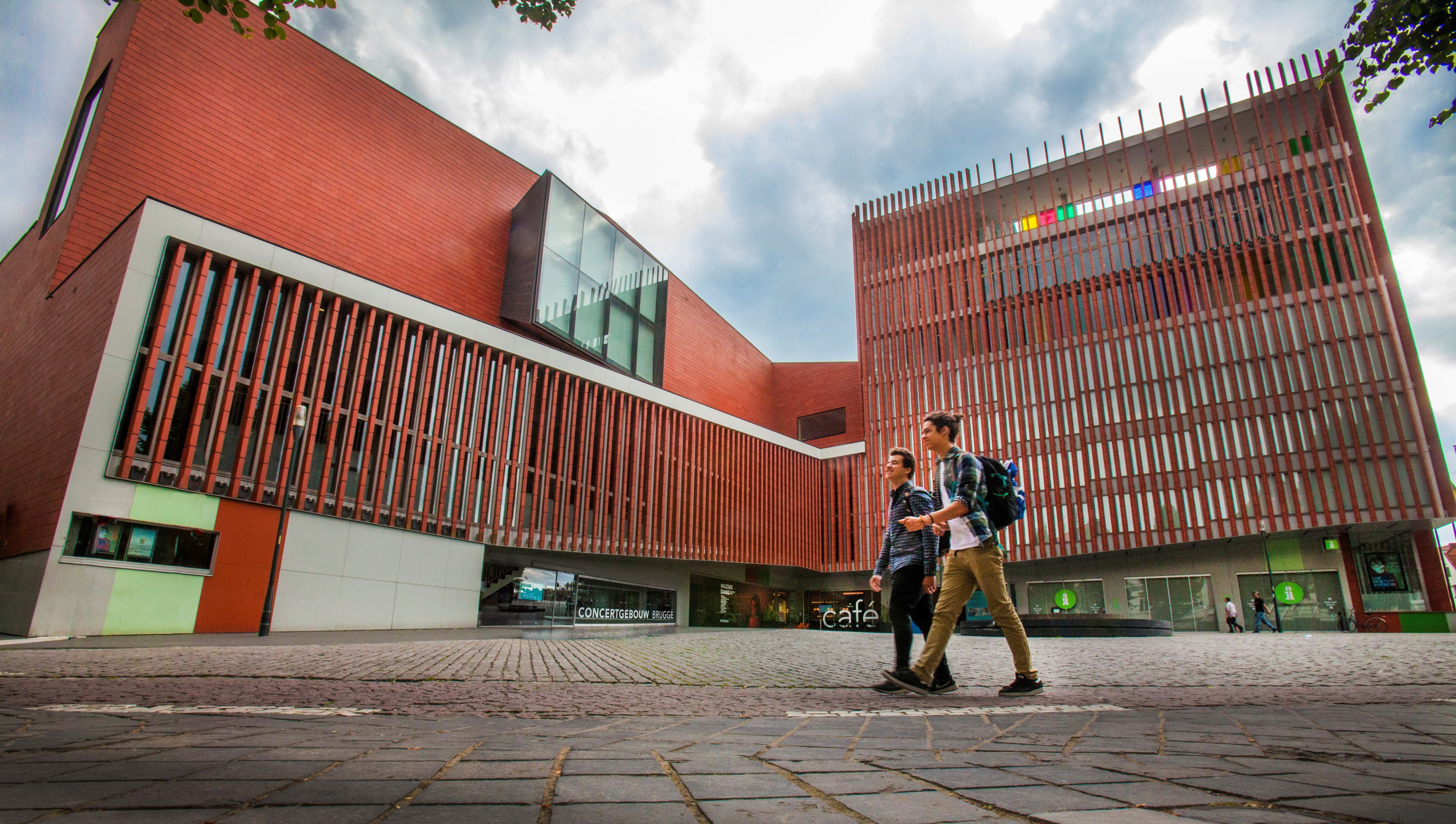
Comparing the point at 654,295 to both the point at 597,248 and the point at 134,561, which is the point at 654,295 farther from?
the point at 134,561

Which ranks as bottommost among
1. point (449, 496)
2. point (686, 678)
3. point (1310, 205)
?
point (686, 678)

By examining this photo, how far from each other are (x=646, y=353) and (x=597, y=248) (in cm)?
464

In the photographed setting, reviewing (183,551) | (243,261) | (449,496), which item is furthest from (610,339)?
(183,551)

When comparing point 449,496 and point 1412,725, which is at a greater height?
point 449,496

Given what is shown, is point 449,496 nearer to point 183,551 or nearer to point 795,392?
point 183,551

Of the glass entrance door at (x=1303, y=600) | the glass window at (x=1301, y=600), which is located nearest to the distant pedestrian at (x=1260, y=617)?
the glass window at (x=1301, y=600)

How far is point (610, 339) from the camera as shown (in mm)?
25078

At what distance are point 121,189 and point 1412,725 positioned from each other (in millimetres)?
21243

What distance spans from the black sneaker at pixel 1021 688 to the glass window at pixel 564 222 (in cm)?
2077

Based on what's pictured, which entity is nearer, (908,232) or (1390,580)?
(1390,580)

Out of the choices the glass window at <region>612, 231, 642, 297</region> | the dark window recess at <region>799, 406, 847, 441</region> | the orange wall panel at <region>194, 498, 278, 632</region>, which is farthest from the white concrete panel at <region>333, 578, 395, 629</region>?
the dark window recess at <region>799, 406, 847, 441</region>

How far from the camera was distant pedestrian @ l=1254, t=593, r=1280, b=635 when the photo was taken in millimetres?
22953

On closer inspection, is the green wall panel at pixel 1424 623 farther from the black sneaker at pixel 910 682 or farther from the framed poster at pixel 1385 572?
the black sneaker at pixel 910 682

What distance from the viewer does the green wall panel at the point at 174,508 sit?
41.2 feet
